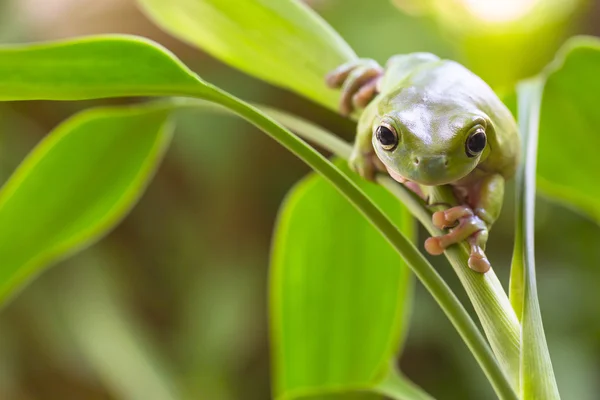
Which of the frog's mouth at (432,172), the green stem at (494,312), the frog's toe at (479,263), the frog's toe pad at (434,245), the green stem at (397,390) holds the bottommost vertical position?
the green stem at (494,312)

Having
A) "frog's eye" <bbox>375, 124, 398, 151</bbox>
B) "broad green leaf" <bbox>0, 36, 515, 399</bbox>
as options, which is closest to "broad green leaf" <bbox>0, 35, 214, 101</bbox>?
"broad green leaf" <bbox>0, 36, 515, 399</bbox>

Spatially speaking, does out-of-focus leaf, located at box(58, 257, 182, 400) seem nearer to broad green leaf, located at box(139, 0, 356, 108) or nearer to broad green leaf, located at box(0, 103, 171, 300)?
broad green leaf, located at box(0, 103, 171, 300)

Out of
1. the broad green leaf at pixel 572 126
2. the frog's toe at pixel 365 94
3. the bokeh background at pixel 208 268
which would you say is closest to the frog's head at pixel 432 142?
the frog's toe at pixel 365 94

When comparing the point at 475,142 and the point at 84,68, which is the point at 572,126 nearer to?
the point at 475,142

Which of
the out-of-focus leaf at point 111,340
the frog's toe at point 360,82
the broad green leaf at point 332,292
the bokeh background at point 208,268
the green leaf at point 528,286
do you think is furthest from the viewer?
the bokeh background at point 208,268

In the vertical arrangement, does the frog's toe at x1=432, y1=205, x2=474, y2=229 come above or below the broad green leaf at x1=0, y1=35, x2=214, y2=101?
below

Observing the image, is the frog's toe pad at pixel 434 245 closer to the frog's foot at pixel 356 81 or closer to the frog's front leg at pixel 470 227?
the frog's front leg at pixel 470 227

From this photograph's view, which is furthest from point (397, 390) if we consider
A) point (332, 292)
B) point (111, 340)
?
point (111, 340)
